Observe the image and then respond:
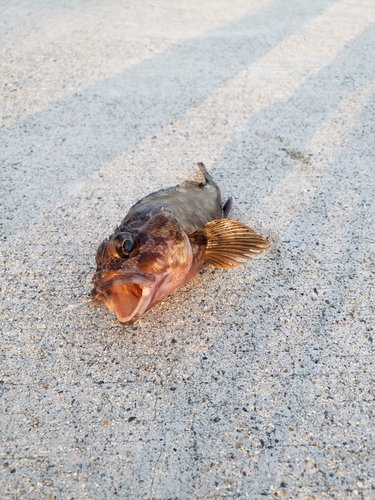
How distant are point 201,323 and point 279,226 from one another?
1.12 metres

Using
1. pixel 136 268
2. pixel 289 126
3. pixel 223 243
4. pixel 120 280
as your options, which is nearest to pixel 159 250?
pixel 136 268

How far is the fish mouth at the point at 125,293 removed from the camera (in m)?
2.43

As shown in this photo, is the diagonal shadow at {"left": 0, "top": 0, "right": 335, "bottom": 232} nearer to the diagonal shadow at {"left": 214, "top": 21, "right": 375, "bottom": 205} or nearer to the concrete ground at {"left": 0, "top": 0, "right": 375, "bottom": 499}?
the concrete ground at {"left": 0, "top": 0, "right": 375, "bottom": 499}

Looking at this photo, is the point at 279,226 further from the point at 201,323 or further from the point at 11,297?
the point at 11,297

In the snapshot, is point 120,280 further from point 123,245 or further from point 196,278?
point 196,278

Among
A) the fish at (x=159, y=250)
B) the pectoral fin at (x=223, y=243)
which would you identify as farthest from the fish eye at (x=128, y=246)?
the pectoral fin at (x=223, y=243)

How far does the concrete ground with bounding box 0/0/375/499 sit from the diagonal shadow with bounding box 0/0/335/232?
0.02m

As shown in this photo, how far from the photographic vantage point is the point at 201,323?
9.62 ft

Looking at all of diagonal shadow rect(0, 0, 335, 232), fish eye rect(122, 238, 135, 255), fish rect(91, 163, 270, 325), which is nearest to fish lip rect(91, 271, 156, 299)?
fish rect(91, 163, 270, 325)

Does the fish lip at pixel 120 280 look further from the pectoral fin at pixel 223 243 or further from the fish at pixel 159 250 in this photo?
the pectoral fin at pixel 223 243

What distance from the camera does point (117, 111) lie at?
491 cm

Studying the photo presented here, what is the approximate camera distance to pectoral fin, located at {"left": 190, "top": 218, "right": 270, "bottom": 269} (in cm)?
290

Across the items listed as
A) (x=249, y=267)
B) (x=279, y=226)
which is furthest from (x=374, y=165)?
(x=249, y=267)

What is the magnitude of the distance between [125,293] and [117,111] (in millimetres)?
2910
